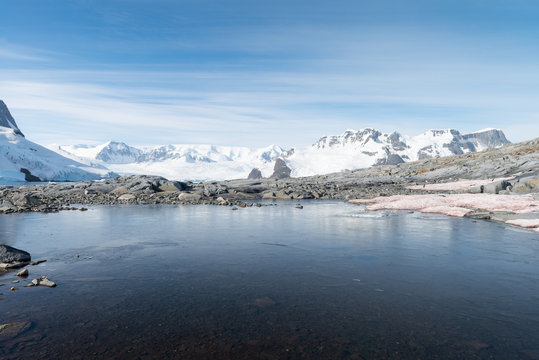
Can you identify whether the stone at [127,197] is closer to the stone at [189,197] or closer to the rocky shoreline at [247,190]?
the rocky shoreline at [247,190]

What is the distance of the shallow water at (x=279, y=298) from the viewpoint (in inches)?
255

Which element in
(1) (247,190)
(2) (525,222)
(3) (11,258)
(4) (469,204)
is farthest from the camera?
(1) (247,190)

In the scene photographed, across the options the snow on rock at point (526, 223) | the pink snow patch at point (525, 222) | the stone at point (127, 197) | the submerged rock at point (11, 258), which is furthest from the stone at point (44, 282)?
the stone at point (127, 197)

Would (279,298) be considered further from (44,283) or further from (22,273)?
(22,273)

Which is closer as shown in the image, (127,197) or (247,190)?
(127,197)

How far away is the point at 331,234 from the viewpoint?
58.9ft

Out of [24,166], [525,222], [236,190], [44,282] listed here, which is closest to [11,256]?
[44,282]

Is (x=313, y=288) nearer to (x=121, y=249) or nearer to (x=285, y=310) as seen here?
(x=285, y=310)

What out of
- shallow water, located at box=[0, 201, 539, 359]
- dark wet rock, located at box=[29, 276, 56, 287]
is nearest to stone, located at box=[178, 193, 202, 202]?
shallow water, located at box=[0, 201, 539, 359]

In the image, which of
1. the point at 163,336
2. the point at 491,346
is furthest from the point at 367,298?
the point at 163,336

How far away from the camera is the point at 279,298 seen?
29.3 feet

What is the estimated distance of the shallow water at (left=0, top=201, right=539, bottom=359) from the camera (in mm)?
6477

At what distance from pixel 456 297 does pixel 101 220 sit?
22700mm

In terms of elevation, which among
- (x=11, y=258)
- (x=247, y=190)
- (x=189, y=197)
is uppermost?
(x=247, y=190)
